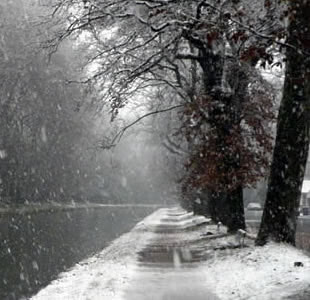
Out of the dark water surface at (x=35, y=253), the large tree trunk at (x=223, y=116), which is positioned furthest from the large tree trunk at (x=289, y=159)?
the dark water surface at (x=35, y=253)

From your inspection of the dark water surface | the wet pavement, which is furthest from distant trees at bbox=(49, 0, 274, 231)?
the dark water surface

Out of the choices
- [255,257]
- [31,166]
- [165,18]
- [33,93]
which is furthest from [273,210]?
[31,166]

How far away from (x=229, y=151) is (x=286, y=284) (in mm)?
8742

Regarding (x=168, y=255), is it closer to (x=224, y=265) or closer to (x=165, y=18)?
(x=224, y=265)

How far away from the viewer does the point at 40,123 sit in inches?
1997

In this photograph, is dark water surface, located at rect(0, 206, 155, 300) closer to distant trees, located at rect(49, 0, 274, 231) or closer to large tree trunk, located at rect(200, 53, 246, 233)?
distant trees, located at rect(49, 0, 274, 231)

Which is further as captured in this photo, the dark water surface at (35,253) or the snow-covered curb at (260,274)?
the dark water surface at (35,253)

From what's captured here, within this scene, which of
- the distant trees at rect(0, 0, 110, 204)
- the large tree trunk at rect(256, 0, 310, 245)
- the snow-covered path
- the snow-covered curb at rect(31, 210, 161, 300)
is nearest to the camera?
the snow-covered path

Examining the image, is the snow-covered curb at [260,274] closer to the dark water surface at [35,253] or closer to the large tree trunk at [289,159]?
the large tree trunk at [289,159]

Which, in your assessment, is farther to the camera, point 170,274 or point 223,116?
point 223,116

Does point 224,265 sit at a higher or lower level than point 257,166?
lower

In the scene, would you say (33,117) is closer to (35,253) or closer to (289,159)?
(35,253)

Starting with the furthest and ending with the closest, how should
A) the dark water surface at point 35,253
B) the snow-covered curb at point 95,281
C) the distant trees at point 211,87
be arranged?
the distant trees at point 211,87 < the dark water surface at point 35,253 < the snow-covered curb at point 95,281

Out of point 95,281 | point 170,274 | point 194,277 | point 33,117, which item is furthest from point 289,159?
point 33,117
